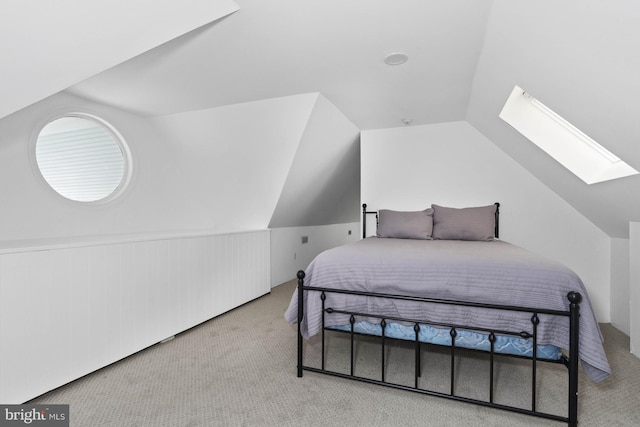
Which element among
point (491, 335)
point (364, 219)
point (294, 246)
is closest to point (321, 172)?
point (364, 219)

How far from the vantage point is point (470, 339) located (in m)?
1.66

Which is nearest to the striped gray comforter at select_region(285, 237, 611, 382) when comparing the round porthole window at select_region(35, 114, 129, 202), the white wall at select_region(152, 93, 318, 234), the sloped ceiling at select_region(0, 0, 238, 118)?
the sloped ceiling at select_region(0, 0, 238, 118)

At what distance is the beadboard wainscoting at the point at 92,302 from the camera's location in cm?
158

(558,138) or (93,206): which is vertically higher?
(558,138)

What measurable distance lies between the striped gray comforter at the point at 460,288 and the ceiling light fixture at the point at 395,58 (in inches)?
51.9

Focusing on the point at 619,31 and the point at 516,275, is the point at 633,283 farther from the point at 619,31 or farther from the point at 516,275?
the point at 619,31

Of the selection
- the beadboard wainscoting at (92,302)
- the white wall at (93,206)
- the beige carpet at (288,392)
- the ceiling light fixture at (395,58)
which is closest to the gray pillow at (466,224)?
the beige carpet at (288,392)

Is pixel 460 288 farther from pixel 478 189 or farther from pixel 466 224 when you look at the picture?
pixel 478 189

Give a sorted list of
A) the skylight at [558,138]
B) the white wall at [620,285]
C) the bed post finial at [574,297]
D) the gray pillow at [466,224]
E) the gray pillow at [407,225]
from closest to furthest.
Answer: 1. the bed post finial at [574,297]
2. the skylight at [558,138]
3. the white wall at [620,285]
4. the gray pillow at [466,224]
5. the gray pillow at [407,225]

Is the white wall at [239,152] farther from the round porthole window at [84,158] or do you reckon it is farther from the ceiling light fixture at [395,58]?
the ceiling light fixture at [395,58]

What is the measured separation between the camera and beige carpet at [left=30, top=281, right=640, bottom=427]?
153cm

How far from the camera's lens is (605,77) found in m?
1.39

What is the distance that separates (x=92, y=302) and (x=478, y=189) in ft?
11.7

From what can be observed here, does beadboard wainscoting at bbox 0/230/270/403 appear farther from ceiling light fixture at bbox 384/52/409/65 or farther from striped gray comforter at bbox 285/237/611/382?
ceiling light fixture at bbox 384/52/409/65
